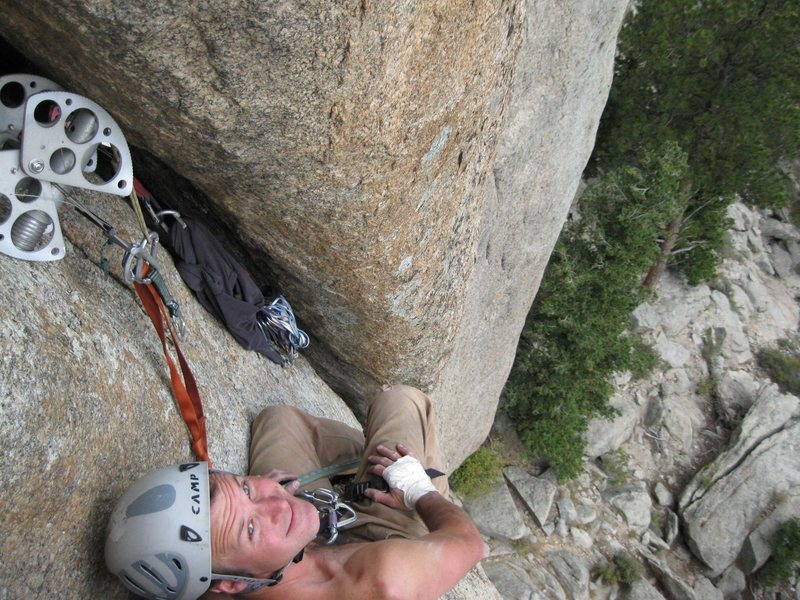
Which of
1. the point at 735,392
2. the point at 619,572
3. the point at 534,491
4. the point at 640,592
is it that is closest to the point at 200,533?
the point at 534,491

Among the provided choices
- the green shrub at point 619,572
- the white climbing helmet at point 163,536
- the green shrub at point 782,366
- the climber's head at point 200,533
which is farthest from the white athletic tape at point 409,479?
the green shrub at point 782,366

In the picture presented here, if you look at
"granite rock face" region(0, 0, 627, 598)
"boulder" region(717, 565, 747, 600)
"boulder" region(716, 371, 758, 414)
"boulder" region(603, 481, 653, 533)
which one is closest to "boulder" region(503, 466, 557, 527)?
"boulder" region(603, 481, 653, 533)

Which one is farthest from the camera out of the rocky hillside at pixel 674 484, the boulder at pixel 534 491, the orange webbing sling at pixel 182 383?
the boulder at pixel 534 491

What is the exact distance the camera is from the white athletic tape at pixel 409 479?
381 centimetres

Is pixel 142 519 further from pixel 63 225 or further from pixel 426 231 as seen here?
pixel 426 231

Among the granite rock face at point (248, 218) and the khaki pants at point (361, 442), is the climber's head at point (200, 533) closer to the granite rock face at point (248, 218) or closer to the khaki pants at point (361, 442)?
the granite rock face at point (248, 218)

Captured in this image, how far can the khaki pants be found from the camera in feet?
12.9

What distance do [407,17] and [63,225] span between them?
2246 millimetres

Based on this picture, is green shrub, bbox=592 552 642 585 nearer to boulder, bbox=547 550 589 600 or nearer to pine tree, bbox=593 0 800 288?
boulder, bbox=547 550 589 600

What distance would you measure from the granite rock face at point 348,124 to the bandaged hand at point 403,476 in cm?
138

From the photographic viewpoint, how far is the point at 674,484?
16.2m

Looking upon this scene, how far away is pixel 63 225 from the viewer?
3.41 meters

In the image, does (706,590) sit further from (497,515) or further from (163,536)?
(163,536)

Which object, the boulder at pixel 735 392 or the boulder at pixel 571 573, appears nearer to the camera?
the boulder at pixel 571 573
